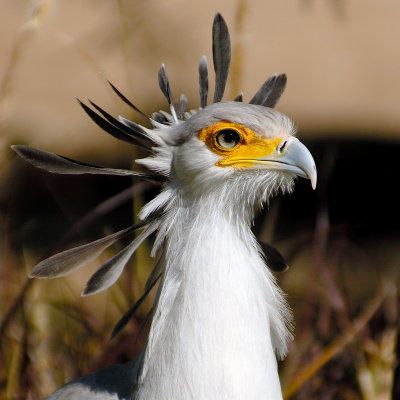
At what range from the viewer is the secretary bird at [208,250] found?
1682 mm

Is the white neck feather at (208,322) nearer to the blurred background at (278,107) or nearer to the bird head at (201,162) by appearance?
the bird head at (201,162)

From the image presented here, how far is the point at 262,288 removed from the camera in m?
1.77

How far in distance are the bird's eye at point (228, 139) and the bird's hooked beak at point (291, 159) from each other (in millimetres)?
64

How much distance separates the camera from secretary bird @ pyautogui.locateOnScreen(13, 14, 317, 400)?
66.2 inches

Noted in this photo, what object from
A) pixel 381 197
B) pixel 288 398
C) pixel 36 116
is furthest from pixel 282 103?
pixel 288 398

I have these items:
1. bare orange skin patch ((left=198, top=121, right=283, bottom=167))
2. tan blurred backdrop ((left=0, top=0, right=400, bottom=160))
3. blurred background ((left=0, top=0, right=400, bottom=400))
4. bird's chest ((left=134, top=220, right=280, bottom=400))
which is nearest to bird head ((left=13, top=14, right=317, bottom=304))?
bare orange skin patch ((left=198, top=121, right=283, bottom=167))

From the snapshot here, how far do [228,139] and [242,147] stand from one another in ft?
0.12

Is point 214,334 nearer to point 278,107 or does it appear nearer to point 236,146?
point 236,146

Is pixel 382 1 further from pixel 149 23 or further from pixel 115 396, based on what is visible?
pixel 115 396

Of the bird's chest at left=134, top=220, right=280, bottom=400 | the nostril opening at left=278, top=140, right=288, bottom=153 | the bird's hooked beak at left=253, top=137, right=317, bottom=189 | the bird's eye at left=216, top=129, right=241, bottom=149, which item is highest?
the bird's eye at left=216, top=129, right=241, bottom=149

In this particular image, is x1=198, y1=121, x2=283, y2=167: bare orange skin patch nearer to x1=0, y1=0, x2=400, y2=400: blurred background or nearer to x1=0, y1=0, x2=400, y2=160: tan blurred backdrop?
x1=0, y1=0, x2=400, y2=400: blurred background

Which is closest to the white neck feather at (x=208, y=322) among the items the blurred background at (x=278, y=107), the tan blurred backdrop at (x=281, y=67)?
the blurred background at (x=278, y=107)

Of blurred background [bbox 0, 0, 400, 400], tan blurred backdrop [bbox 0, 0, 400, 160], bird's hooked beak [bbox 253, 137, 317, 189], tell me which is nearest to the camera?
bird's hooked beak [bbox 253, 137, 317, 189]

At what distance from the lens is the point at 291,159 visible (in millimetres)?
1668
